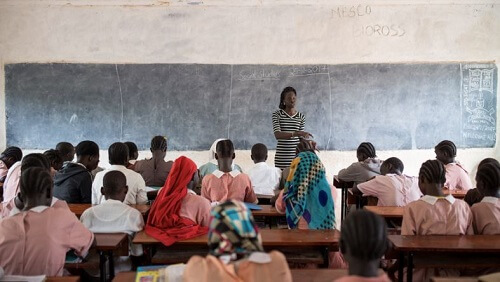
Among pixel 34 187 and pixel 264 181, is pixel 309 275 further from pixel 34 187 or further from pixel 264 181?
pixel 264 181

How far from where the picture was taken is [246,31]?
6016 millimetres

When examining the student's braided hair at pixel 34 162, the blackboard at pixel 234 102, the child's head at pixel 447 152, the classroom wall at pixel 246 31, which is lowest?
the student's braided hair at pixel 34 162

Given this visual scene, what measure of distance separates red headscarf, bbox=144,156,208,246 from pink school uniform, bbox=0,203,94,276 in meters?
0.55

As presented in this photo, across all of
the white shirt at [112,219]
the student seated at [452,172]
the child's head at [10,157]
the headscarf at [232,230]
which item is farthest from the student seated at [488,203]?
the child's head at [10,157]

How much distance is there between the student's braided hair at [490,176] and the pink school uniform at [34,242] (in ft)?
7.75

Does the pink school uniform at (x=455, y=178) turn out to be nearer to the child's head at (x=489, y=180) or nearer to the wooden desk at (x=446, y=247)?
the child's head at (x=489, y=180)

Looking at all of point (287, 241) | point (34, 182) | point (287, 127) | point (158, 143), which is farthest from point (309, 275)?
point (287, 127)

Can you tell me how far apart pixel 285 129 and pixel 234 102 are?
4.25ft

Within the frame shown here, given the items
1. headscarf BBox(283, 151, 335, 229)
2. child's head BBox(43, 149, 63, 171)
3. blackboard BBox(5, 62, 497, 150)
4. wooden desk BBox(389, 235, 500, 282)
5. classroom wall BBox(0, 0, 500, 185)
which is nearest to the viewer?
wooden desk BBox(389, 235, 500, 282)

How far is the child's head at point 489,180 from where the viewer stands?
9.15 ft

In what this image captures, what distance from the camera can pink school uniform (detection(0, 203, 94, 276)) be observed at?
2154 millimetres

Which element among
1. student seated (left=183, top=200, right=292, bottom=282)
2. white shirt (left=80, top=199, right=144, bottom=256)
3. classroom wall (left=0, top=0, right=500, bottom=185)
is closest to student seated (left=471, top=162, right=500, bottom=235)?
student seated (left=183, top=200, right=292, bottom=282)

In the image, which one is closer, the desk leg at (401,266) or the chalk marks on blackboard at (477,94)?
the desk leg at (401,266)

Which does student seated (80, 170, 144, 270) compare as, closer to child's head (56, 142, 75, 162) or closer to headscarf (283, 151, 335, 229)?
headscarf (283, 151, 335, 229)
